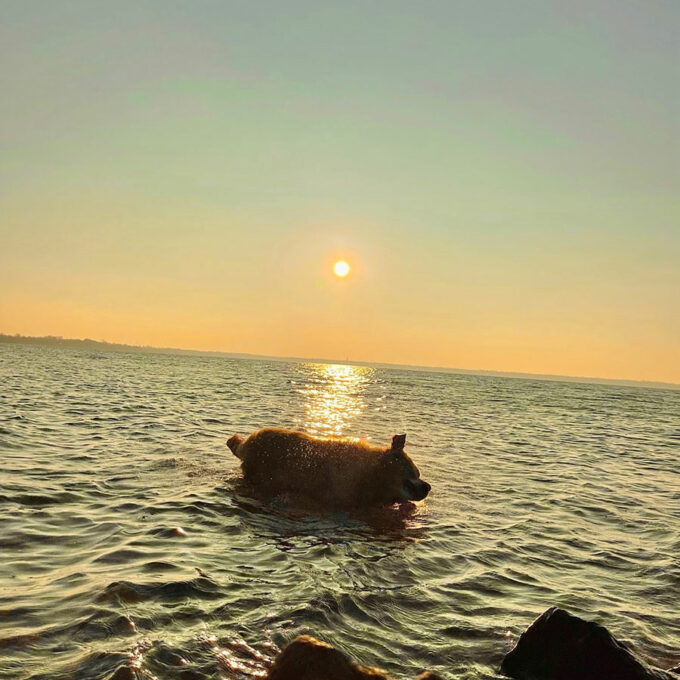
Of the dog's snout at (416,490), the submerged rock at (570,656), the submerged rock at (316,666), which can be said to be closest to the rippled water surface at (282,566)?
the submerged rock at (570,656)

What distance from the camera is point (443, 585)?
7.23 meters

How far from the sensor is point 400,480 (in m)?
10.7

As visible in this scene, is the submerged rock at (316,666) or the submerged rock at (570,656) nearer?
the submerged rock at (316,666)

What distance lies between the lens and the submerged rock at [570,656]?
4883 mm

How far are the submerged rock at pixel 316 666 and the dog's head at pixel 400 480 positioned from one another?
6500 millimetres

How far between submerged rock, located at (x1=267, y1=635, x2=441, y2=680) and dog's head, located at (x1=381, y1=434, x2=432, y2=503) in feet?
21.3

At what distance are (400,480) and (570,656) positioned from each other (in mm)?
5700

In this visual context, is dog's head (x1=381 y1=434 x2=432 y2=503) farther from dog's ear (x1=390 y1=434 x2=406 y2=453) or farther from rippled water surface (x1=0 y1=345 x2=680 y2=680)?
rippled water surface (x1=0 y1=345 x2=680 y2=680)

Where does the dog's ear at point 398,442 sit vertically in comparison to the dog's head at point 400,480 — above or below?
above

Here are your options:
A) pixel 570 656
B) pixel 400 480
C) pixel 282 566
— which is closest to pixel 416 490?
pixel 400 480

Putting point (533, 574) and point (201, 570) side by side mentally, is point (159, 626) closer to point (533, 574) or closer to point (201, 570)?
point (201, 570)

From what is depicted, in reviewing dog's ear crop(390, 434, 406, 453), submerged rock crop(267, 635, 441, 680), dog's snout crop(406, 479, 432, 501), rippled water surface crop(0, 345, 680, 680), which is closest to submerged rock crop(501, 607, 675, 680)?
rippled water surface crop(0, 345, 680, 680)

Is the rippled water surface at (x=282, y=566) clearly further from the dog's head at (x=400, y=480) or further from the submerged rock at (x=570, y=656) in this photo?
the dog's head at (x=400, y=480)

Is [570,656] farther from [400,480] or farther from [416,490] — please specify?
[400,480]
